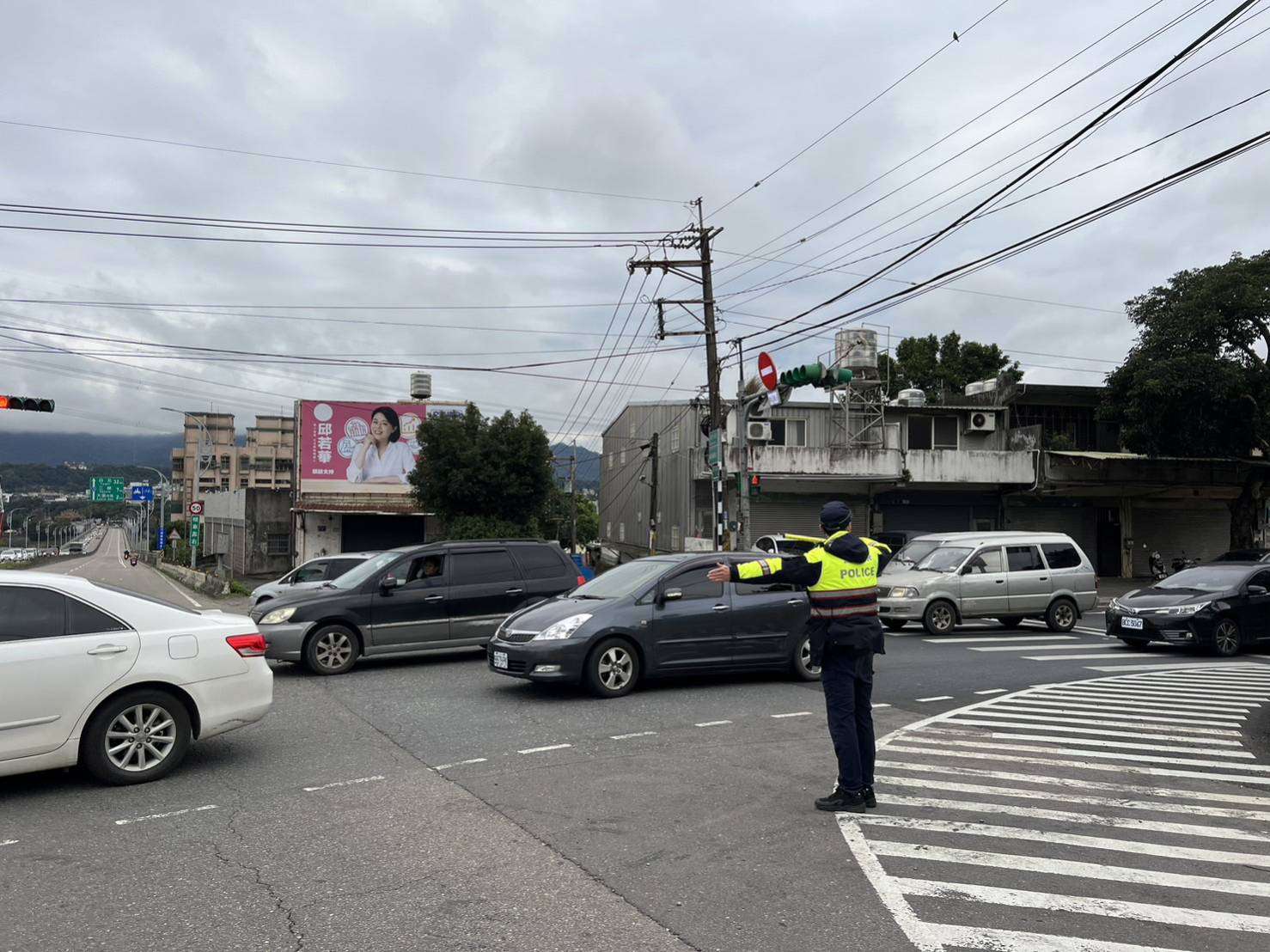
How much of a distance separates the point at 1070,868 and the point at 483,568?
9240 mm

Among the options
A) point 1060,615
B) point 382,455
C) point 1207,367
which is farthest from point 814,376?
point 382,455

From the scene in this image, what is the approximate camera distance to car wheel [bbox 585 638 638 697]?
33.9ft

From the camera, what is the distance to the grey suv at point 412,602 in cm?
1225

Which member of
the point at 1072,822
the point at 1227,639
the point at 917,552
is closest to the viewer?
the point at 1072,822

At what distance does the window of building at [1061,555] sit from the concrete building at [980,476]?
50.8 ft

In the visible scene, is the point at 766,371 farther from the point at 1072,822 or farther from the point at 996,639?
the point at 1072,822

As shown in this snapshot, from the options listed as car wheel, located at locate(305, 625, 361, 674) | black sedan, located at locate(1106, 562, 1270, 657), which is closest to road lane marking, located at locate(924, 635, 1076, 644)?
black sedan, located at locate(1106, 562, 1270, 657)

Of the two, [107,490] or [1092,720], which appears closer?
[1092,720]

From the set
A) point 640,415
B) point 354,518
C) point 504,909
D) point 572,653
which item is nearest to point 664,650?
point 572,653

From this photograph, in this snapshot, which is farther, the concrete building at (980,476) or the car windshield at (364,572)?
the concrete building at (980,476)

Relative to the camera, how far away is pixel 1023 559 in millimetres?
18703

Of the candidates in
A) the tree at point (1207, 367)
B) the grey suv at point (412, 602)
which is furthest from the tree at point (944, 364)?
the grey suv at point (412, 602)

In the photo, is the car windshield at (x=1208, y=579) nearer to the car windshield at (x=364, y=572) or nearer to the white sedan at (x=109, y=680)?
the car windshield at (x=364, y=572)

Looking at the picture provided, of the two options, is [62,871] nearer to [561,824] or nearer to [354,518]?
[561,824]
